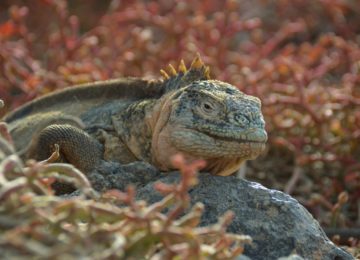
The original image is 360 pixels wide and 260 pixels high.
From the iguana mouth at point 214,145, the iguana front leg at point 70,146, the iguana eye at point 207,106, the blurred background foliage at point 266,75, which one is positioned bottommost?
the blurred background foliage at point 266,75

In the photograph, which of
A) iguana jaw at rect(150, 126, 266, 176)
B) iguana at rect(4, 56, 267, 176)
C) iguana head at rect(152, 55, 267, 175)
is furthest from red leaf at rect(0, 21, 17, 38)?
iguana jaw at rect(150, 126, 266, 176)

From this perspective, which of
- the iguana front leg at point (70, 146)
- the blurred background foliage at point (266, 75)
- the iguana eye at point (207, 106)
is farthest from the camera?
the blurred background foliage at point (266, 75)

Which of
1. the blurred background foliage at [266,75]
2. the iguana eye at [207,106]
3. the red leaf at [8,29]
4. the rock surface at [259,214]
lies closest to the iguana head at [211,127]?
the iguana eye at [207,106]

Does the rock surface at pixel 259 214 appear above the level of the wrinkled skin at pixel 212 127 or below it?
below

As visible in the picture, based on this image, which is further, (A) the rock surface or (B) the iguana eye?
(B) the iguana eye

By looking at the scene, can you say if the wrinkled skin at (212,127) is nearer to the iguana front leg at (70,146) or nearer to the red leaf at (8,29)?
the iguana front leg at (70,146)

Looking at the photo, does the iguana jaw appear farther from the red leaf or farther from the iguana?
the red leaf

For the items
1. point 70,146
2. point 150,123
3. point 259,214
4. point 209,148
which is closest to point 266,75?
point 150,123
